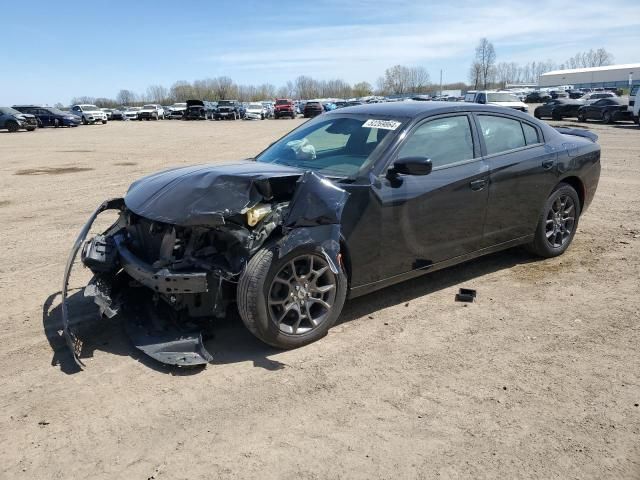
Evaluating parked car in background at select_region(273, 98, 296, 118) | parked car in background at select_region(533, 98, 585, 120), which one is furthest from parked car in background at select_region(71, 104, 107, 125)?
parked car in background at select_region(533, 98, 585, 120)

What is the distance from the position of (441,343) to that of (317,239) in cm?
120

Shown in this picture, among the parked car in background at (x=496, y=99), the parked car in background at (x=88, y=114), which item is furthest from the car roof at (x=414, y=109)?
the parked car in background at (x=88, y=114)

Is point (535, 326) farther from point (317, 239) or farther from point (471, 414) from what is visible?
point (317, 239)

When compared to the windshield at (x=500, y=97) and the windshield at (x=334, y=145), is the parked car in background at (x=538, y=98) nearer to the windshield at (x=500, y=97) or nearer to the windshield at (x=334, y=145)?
the windshield at (x=500, y=97)

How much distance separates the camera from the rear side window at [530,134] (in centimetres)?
538

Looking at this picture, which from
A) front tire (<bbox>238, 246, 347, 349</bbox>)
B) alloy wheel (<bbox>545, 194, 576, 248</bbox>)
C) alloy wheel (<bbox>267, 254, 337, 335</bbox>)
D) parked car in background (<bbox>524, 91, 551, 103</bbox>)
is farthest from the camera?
parked car in background (<bbox>524, 91, 551, 103</bbox>)

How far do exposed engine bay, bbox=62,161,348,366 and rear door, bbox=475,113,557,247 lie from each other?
1856 mm

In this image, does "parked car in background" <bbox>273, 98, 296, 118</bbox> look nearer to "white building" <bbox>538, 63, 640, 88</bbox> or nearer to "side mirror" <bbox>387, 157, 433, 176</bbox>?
"side mirror" <bbox>387, 157, 433, 176</bbox>

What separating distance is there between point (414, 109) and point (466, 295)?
1696 millimetres

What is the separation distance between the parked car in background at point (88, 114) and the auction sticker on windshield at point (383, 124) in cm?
4677

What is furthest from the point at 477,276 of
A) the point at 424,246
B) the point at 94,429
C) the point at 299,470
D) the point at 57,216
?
the point at 57,216

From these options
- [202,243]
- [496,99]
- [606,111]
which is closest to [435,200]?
[202,243]

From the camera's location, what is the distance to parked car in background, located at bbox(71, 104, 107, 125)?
4600cm

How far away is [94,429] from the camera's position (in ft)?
9.73
